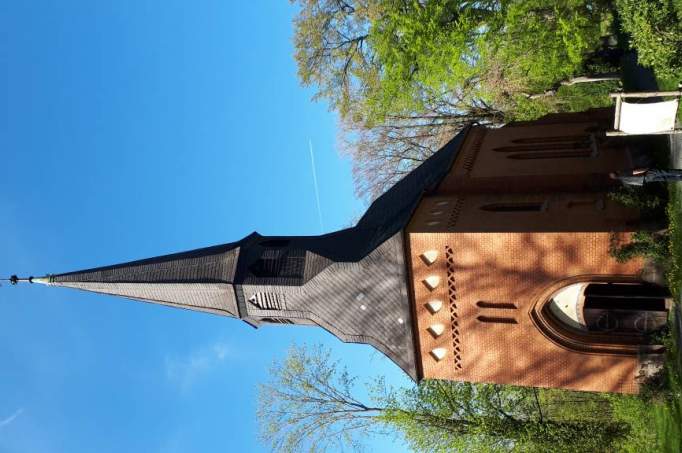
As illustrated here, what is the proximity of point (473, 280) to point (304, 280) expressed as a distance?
408 cm

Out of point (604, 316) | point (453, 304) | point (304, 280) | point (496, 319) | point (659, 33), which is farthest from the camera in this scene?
point (304, 280)

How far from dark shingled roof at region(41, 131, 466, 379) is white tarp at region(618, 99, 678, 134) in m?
5.01

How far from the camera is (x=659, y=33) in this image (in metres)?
10.9

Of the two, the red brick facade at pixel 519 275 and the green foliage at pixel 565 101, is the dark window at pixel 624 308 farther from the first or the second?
the green foliage at pixel 565 101

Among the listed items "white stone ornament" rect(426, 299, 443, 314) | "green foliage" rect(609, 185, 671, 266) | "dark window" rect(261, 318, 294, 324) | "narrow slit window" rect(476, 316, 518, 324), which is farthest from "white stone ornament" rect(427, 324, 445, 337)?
"green foliage" rect(609, 185, 671, 266)

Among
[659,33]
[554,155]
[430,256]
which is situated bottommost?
[430,256]

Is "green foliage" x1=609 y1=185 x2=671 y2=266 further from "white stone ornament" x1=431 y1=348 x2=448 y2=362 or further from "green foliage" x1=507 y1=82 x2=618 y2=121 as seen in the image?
"green foliage" x1=507 y1=82 x2=618 y2=121

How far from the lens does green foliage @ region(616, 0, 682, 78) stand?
1068 centimetres

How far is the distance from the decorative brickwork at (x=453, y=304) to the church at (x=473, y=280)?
3 cm

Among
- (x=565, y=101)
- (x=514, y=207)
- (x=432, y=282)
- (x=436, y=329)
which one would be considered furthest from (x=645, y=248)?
(x=565, y=101)

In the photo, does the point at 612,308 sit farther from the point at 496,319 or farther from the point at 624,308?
the point at 496,319

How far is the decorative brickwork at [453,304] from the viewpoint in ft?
41.9

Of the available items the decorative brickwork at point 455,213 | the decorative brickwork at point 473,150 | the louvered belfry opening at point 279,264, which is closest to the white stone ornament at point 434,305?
the decorative brickwork at point 455,213

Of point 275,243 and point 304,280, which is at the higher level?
point 275,243
